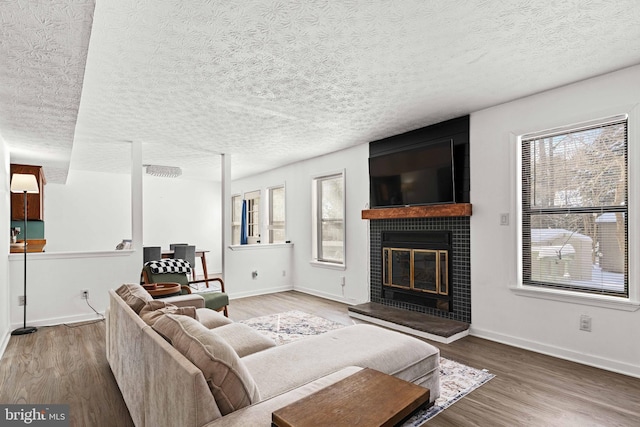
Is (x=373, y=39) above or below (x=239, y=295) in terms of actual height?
above

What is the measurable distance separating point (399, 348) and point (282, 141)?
353 cm

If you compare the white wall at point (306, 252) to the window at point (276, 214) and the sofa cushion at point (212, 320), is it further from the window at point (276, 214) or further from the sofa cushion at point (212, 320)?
the sofa cushion at point (212, 320)

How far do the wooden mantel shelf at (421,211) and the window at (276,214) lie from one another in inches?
108

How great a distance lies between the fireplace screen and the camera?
13.6 feet

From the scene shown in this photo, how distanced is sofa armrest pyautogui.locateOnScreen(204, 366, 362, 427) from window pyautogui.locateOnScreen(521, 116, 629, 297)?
2625mm

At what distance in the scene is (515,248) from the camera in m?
3.48

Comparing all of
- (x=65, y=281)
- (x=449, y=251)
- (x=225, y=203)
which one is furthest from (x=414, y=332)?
(x=65, y=281)

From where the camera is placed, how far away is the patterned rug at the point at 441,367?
2342mm

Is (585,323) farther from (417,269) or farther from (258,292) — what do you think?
(258,292)

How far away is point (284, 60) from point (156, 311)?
1908 millimetres

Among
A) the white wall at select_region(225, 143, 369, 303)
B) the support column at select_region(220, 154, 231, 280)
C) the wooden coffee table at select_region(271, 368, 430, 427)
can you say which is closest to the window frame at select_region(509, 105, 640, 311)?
the white wall at select_region(225, 143, 369, 303)

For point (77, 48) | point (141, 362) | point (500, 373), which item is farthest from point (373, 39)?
point (500, 373)

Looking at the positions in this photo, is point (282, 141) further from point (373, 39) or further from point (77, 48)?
point (77, 48)

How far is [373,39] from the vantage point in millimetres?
2297
